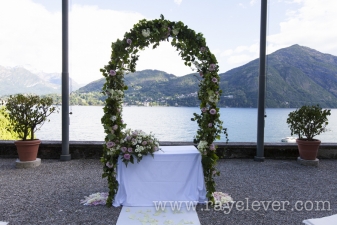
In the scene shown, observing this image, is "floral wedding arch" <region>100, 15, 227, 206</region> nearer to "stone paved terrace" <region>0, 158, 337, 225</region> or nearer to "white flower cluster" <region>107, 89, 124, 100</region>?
"white flower cluster" <region>107, 89, 124, 100</region>

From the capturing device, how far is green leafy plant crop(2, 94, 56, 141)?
18.1ft

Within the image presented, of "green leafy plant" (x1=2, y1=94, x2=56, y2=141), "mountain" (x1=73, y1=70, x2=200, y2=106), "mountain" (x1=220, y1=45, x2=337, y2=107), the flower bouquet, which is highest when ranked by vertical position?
"mountain" (x1=220, y1=45, x2=337, y2=107)

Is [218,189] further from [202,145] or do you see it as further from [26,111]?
[26,111]

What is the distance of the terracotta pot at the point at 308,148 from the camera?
19.0 feet

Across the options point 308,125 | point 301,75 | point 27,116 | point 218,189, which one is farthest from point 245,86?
point 301,75

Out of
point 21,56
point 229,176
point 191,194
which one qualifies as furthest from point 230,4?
point 21,56

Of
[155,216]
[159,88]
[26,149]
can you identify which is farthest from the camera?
Answer: [159,88]

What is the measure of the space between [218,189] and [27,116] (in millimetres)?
4151

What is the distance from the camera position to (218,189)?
14.0 feet

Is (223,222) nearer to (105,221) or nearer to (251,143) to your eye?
(105,221)

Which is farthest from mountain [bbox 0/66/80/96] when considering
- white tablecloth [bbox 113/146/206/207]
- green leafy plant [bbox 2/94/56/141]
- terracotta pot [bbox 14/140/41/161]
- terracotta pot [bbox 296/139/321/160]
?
terracotta pot [bbox 296/139/321/160]

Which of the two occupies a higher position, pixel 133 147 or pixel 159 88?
pixel 159 88

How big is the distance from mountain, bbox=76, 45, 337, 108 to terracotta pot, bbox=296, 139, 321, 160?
2.85 ft

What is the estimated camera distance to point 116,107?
367 centimetres
